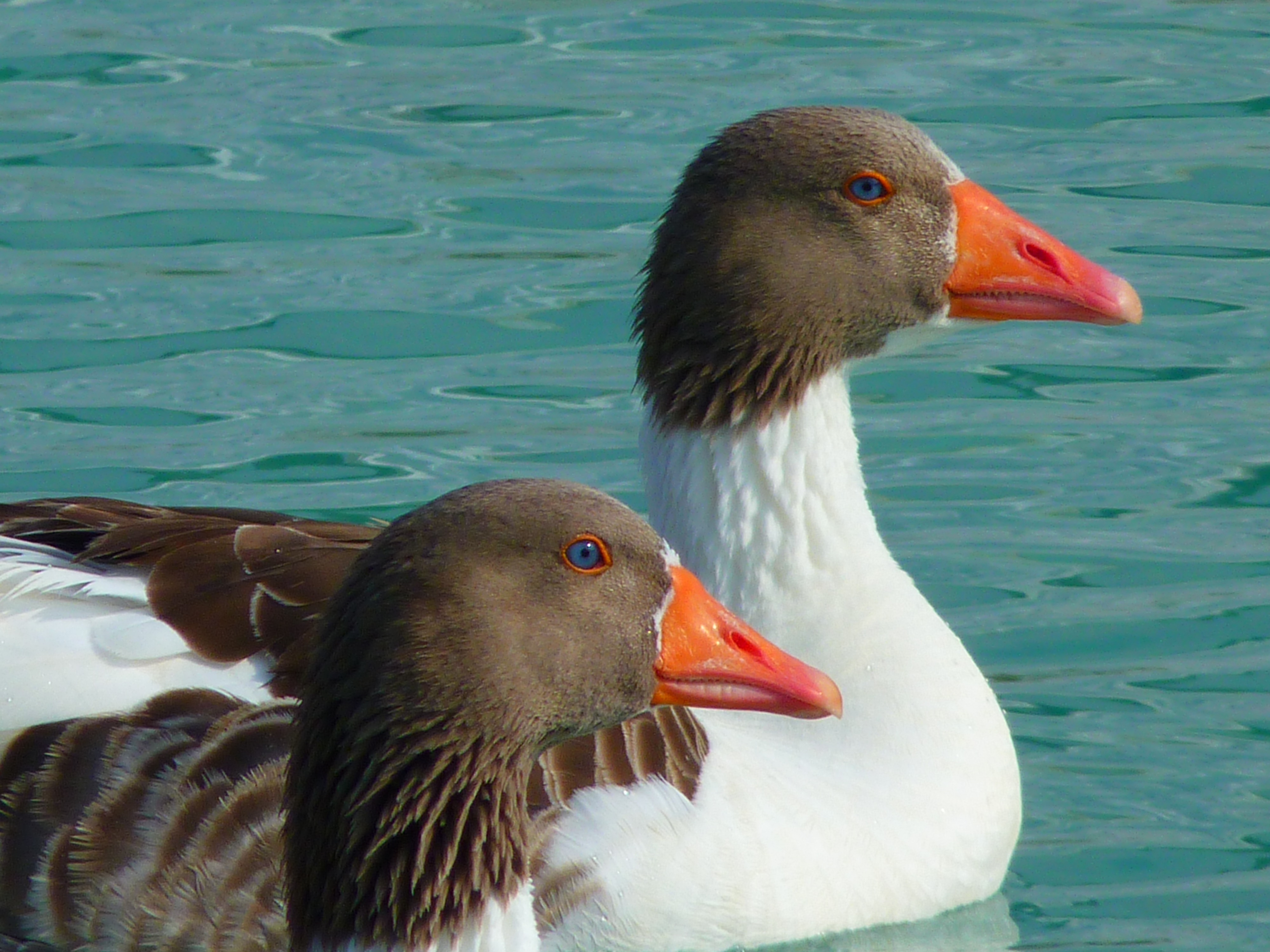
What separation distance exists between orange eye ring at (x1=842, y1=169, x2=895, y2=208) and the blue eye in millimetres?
2010

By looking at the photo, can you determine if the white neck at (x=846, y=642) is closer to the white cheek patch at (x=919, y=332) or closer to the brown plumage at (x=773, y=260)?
the brown plumage at (x=773, y=260)

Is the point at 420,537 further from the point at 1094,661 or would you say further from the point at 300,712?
the point at 1094,661

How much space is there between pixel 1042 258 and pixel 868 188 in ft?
1.92

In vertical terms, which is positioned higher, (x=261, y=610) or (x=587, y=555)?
(x=587, y=555)

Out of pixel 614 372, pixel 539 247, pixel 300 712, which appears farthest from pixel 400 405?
pixel 300 712

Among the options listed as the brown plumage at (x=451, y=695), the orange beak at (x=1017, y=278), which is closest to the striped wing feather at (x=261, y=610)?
the brown plumage at (x=451, y=695)

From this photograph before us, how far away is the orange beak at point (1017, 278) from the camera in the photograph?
721 cm

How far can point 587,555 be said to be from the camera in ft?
17.9

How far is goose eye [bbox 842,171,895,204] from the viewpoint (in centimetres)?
709

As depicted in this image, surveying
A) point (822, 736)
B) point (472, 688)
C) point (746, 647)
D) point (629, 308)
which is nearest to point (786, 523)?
point (822, 736)

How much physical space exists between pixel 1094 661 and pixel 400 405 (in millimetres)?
3287

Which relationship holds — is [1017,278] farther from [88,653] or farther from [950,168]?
[88,653]

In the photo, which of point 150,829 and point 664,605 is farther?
point 150,829

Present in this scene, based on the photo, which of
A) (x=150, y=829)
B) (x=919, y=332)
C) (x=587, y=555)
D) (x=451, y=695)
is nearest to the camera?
(x=451, y=695)
